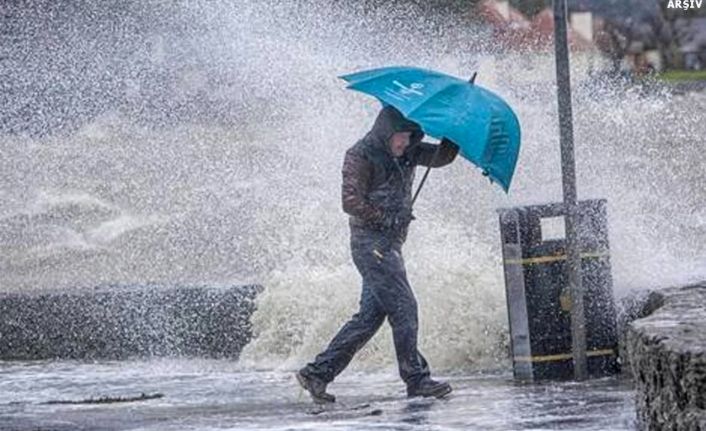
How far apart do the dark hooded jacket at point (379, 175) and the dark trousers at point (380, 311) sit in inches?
4.4

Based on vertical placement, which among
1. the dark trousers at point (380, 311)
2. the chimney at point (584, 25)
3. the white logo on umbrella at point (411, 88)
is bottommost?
the dark trousers at point (380, 311)

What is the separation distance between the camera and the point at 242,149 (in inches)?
872

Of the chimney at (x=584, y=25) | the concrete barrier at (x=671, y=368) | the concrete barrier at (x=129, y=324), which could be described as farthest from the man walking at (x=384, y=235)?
the chimney at (x=584, y=25)

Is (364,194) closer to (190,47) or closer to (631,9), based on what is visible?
(631,9)

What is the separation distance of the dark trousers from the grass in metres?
11.8

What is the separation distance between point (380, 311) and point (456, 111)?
1161mm

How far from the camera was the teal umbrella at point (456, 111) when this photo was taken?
1074cm

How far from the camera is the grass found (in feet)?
74.5

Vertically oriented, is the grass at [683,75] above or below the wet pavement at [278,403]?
above

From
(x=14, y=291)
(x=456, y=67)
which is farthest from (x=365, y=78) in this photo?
(x=456, y=67)

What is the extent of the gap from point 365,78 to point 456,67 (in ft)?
32.3

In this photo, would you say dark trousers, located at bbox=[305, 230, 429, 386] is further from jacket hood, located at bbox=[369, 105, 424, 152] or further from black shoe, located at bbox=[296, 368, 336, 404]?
jacket hood, located at bbox=[369, 105, 424, 152]

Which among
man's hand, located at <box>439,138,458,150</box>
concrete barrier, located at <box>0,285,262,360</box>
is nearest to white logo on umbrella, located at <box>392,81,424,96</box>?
man's hand, located at <box>439,138,458,150</box>

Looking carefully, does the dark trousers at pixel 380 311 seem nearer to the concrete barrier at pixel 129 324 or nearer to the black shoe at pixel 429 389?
the black shoe at pixel 429 389
